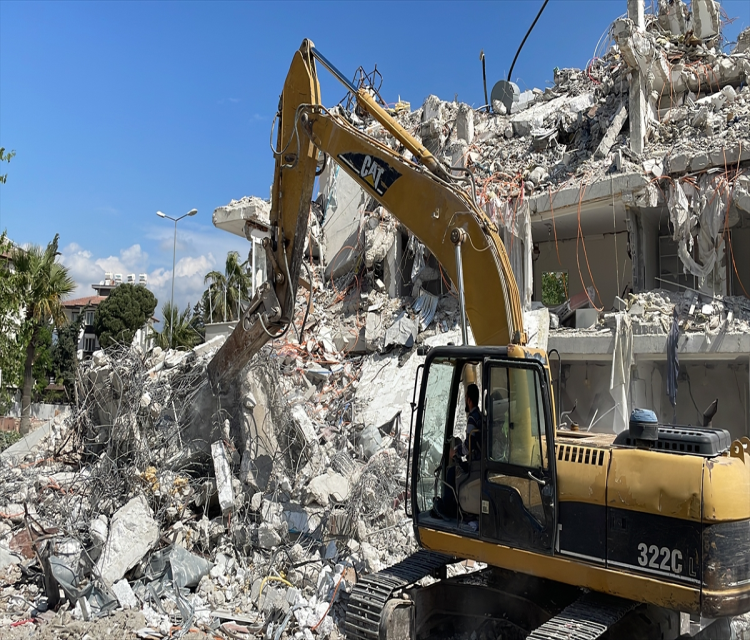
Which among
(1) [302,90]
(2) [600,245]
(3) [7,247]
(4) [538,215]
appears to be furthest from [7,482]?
(2) [600,245]

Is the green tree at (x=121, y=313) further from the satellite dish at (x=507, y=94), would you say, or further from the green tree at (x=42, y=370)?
the satellite dish at (x=507, y=94)

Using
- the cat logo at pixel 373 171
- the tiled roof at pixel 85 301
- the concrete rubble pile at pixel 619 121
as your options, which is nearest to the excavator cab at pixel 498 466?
the cat logo at pixel 373 171

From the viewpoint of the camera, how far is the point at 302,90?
7.36 metres

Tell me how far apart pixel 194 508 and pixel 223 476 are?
21.7 inches

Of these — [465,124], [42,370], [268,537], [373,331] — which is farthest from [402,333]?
[42,370]

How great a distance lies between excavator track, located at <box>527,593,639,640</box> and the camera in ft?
13.9

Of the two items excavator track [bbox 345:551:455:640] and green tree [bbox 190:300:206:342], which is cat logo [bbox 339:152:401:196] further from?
green tree [bbox 190:300:206:342]

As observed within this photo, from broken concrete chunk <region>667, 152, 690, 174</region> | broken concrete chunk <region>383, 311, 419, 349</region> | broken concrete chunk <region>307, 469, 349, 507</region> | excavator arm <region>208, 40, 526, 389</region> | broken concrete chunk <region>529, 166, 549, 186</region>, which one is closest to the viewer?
excavator arm <region>208, 40, 526, 389</region>

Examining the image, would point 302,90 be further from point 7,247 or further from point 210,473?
point 7,247

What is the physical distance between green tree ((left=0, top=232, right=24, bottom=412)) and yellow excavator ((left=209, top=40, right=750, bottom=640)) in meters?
11.4

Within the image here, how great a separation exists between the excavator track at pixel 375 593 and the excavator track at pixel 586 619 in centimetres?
118

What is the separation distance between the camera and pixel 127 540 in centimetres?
693

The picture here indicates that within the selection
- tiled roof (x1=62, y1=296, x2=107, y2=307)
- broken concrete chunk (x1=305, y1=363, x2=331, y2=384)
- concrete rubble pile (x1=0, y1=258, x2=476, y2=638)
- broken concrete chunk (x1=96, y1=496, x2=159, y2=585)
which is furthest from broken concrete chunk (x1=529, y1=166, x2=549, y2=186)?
tiled roof (x1=62, y1=296, x2=107, y2=307)

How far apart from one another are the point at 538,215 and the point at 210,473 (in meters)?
9.94
